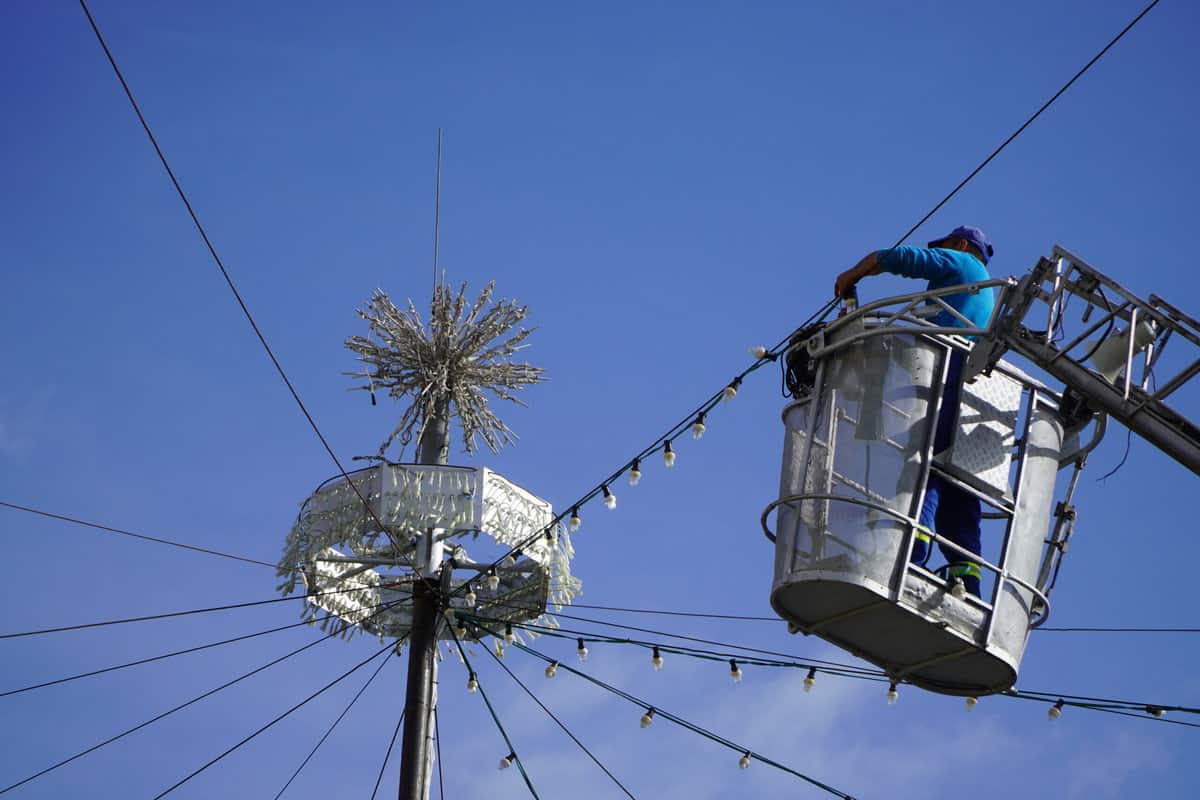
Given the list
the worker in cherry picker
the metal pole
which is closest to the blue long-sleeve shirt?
the worker in cherry picker

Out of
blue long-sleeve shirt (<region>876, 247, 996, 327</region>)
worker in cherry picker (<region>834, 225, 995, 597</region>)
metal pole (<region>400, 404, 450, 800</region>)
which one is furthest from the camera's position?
metal pole (<region>400, 404, 450, 800</region>)

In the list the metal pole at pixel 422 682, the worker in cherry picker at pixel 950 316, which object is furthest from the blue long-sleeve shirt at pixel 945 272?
the metal pole at pixel 422 682

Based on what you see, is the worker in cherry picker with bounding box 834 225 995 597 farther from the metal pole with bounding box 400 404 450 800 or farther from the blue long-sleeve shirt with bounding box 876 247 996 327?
the metal pole with bounding box 400 404 450 800

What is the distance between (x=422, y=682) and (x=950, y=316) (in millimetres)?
6878

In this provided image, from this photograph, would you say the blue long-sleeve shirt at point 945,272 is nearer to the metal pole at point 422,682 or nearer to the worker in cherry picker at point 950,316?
the worker in cherry picker at point 950,316

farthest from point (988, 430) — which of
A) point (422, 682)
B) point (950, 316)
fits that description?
point (422, 682)

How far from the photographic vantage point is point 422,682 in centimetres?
2016

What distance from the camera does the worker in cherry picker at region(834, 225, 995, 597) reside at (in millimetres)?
15148

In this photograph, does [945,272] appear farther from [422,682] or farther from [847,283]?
[422,682]

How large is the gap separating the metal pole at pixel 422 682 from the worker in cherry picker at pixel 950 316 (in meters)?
6.19

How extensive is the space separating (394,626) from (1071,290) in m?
9.25

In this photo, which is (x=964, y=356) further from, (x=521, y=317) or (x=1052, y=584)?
(x=521, y=317)

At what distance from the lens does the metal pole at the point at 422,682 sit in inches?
769

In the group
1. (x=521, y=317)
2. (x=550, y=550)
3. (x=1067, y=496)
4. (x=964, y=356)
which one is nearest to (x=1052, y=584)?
(x=1067, y=496)
